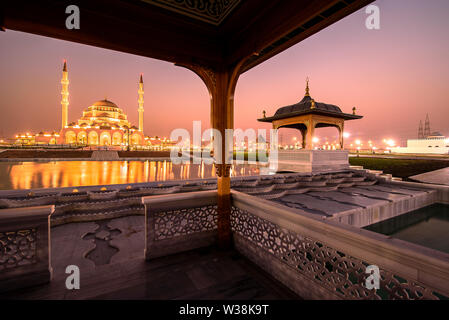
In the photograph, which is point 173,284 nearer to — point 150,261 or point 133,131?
point 150,261

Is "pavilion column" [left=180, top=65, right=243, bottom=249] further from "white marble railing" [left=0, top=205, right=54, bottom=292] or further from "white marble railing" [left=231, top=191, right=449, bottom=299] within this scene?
"white marble railing" [left=0, top=205, right=54, bottom=292]

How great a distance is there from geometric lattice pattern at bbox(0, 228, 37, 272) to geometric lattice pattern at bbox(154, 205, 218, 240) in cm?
155

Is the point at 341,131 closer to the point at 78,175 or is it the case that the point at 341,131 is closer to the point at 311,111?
the point at 311,111

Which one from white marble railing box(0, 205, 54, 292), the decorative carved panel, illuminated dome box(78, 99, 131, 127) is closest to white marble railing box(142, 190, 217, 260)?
white marble railing box(0, 205, 54, 292)

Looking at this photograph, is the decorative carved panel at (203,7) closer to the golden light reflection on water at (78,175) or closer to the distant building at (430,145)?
the golden light reflection on water at (78,175)

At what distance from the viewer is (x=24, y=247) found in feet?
8.31

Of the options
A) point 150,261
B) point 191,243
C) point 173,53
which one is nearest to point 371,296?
point 191,243

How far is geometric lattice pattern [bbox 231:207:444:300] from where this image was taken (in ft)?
5.32

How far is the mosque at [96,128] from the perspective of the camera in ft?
164

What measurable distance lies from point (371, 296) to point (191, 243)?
Answer: 259 cm

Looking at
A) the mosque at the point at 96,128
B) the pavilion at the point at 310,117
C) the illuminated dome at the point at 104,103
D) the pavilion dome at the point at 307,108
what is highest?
the illuminated dome at the point at 104,103

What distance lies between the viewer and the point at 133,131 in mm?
60219

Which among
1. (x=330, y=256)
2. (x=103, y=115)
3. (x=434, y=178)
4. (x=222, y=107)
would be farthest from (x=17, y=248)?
(x=103, y=115)

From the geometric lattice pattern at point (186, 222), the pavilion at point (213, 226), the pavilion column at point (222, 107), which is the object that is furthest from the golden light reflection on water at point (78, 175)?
the pavilion column at point (222, 107)
